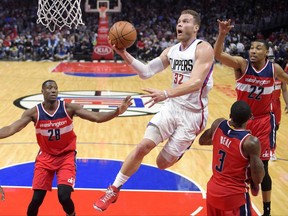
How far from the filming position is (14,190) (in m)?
5.33

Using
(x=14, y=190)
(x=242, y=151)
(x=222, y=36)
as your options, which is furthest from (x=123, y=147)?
(x=242, y=151)

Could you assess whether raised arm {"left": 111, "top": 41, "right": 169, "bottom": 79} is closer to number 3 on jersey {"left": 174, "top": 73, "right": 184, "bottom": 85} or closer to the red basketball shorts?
number 3 on jersey {"left": 174, "top": 73, "right": 184, "bottom": 85}

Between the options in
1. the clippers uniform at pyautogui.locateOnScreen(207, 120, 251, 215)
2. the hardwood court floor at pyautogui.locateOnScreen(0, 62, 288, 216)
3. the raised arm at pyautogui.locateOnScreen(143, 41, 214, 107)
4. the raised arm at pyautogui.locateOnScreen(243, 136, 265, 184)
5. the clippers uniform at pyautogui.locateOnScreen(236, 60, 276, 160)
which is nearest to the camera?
the raised arm at pyautogui.locateOnScreen(243, 136, 265, 184)

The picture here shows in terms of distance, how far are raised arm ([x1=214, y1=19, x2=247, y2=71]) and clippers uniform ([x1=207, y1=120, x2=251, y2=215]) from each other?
1084 millimetres

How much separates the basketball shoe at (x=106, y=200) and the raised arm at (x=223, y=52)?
1651mm

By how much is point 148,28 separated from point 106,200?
21605mm

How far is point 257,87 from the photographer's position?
178 inches

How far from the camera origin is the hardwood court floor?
245 inches

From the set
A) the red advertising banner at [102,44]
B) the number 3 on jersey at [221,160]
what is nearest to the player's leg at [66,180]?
the number 3 on jersey at [221,160]

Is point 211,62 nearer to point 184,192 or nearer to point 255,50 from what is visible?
point 255,50

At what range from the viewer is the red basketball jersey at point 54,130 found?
4.28 meters

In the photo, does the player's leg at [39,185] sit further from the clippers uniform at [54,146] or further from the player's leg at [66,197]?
the player's leg at [66,197]

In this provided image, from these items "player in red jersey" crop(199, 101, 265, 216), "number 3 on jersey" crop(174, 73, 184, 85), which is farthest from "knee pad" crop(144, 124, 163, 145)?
"player in red jersey" crop(199, 101, 265, 216)

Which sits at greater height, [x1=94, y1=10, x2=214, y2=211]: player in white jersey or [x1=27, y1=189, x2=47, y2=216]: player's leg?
[x1=94, y1=10, x2=214, y2=211]: player in white jersey
